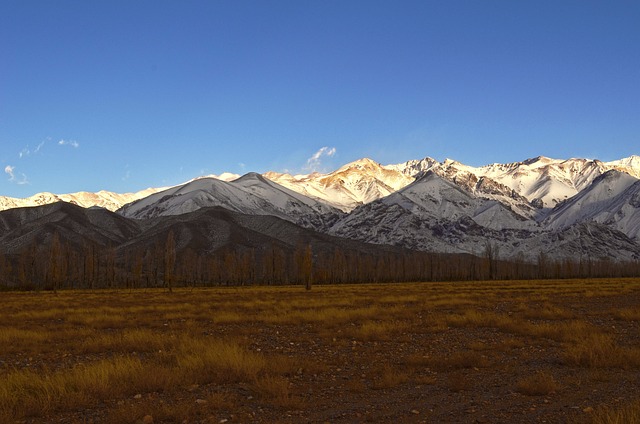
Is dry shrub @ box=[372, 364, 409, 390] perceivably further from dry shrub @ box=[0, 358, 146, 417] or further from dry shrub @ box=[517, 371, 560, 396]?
dry shrub @ box=[0, 358, 146, 417]

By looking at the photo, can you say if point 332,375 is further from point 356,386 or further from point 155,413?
point 155,413

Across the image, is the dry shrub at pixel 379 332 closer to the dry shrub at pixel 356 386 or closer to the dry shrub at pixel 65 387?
the dry shrub at pixel 356 386

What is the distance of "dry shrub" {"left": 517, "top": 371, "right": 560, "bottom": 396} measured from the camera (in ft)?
39.8

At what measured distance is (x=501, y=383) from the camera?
13.3m

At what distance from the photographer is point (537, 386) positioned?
12203mm

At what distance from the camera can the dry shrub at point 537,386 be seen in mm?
12125

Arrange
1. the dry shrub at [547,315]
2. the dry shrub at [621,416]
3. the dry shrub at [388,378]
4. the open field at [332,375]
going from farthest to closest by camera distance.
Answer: the dry shrub at [547,315]
the dry shrub at [388,378]
the open field at [332,375]
the dry shrub at [621,416]

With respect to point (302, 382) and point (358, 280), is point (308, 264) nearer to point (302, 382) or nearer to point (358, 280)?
point (358, 280)

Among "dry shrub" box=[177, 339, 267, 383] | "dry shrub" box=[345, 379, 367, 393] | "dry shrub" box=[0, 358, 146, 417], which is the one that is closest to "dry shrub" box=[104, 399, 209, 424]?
"dry shrub" box=[0, 358, 146, 417]

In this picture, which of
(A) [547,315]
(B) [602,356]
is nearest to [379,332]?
(B) [602,356]

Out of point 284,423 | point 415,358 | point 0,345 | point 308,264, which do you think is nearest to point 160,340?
point 0,345

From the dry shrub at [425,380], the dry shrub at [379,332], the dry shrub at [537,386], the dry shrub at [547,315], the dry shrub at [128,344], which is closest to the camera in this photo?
the dry shrub at [537,386]

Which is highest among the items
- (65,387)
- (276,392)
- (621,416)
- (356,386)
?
(621,416)

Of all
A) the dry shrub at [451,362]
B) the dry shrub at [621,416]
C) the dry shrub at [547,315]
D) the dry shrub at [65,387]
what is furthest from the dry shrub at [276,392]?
the dry shrub at [547,315]
